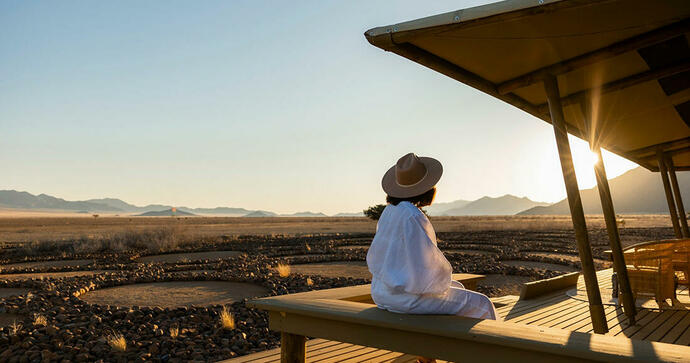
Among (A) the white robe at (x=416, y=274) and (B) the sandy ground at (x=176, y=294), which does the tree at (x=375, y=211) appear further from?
(A) the white robe at (x=416, y=274)

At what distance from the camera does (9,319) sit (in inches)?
283

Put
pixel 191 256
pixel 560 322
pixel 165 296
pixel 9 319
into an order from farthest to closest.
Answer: pixel 191 256
pixel 165 296
pixel 9 319
pixel 560 322

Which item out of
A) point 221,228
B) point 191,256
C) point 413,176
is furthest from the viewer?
point 221,228

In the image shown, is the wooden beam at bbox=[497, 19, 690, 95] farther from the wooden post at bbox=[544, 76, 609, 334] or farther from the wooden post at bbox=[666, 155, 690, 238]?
the wooden post at bbox=[666, 155, 690, 238]

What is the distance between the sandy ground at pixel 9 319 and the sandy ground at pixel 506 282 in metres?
8.57

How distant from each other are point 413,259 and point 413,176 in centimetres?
55

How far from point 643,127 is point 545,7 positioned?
5.55 meters

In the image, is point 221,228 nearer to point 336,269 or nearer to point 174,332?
point 336,269

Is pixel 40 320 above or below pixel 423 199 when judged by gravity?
below

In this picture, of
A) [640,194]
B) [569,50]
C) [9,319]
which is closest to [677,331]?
[569,50]

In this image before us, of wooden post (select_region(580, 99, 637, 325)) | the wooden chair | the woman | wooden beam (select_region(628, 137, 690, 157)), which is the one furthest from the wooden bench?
wooden beam (select_region(628, 137, 690, 157))

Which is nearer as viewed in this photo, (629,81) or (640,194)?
(629,81)

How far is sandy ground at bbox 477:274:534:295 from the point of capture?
948cm

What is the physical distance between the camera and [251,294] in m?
9.05
